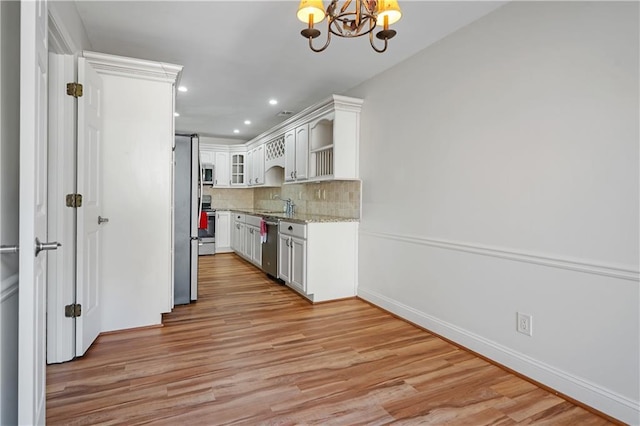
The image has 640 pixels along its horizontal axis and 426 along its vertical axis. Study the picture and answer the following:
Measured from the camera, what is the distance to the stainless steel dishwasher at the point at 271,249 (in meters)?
4.64

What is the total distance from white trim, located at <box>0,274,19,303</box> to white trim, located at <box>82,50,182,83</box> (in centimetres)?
202

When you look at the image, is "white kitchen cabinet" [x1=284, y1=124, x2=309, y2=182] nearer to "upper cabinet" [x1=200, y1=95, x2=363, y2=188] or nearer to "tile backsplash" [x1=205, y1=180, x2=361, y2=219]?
"upper cabinet" [x1=200, y1=95, x2=363, y2=188]

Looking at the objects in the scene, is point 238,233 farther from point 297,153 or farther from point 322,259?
point 322,259

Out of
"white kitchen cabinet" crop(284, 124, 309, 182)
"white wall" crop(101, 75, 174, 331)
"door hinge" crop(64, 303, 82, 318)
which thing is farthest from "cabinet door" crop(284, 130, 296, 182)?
"door hinge" crop(64, 303, 82, 318)

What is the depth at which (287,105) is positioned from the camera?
201 inches

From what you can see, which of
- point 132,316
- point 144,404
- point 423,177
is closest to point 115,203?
point 132,316

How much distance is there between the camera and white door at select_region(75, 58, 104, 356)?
2396 millimetres

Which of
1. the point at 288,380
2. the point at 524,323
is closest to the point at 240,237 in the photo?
the point at 288,380

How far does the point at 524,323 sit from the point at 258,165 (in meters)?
5.29

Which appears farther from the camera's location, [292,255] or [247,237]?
[247,237]

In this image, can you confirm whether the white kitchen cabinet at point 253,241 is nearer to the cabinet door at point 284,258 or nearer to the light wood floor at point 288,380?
the cabinet door at point 284,258

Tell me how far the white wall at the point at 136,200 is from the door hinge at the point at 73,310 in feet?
1.42

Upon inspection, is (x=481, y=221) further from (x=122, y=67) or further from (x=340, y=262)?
(x=122, y=67)

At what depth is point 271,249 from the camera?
4.81m
